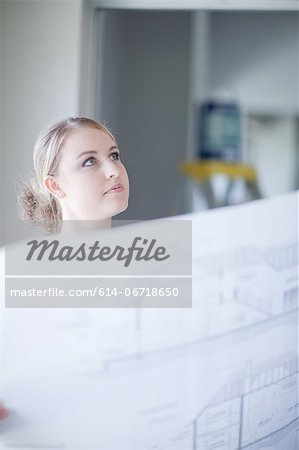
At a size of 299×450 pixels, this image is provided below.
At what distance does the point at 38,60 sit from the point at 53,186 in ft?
A: 0.65

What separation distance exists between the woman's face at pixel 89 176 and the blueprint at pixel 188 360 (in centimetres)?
7

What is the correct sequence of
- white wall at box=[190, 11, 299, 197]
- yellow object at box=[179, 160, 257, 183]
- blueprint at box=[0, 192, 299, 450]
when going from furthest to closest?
white wall at box=[190, 11, 299, 197]
yellow object at box=[179, 160, 257, 183]
blueprint at box=[0, 192, 299, 450]

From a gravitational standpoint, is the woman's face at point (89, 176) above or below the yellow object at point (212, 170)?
above

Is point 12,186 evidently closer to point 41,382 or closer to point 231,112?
point 41,382

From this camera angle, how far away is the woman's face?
1.59ft

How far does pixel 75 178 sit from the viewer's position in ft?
1.59

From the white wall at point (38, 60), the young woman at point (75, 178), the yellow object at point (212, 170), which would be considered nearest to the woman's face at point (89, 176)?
the young woman at point (75, 178)

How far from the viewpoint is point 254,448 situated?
54cm

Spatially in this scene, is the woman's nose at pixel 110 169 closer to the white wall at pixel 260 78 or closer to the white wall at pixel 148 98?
the white wall at pixel 148 98

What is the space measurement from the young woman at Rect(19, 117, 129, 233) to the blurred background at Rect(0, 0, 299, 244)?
20mm

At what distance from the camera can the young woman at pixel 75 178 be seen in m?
0.49

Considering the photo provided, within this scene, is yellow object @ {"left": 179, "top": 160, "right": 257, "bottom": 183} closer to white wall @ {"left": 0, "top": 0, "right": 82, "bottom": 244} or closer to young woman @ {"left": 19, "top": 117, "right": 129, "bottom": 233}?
white wall @ {"left": 0, "top": 0, "right": 82, "bottom": 244}

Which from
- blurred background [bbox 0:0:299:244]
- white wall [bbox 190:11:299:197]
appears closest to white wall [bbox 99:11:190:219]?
blurred background [bbox 0:0:299:244]

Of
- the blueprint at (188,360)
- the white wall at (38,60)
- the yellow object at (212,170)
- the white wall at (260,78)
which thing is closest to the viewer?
the blueprint at (188,360)
